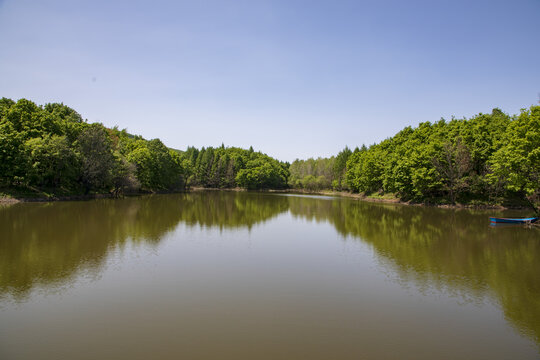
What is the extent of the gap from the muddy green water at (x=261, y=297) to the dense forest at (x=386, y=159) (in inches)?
569

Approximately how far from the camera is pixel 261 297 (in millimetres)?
11578

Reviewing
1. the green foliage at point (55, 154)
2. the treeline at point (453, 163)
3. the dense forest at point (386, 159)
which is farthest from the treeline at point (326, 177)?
the green foliage at point (55, 154)

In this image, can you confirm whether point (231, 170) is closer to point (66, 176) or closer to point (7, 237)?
point (66, 176)

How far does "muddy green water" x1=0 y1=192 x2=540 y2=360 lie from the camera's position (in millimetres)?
8109

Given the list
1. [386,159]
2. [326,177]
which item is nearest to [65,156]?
[386,159]

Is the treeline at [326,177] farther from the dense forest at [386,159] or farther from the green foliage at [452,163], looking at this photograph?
the green foliage at [452,163]

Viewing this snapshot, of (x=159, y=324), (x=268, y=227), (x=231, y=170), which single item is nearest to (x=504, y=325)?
(x=159, y=324)

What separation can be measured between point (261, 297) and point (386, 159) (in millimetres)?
64561

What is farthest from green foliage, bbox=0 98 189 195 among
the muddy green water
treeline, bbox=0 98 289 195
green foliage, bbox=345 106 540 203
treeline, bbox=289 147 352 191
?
treeline, bbox=289 147 352 191

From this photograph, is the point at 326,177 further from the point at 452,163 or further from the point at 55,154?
the point at 55,154

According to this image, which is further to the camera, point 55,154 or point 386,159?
point 386,159

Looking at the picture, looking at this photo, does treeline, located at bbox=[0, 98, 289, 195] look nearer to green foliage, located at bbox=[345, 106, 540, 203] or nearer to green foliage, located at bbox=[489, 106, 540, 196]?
green foliage, located at bbox=[345, 106, 540, 203]

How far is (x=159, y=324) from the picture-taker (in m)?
9.18

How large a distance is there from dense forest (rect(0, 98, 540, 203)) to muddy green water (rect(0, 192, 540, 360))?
14.5 m
